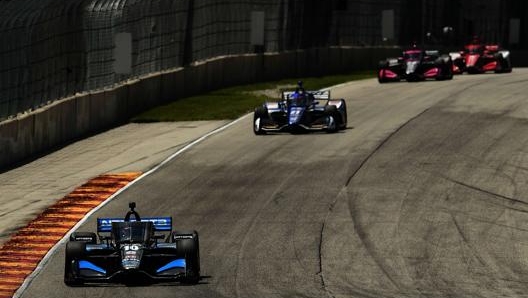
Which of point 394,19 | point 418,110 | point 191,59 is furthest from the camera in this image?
point 394,19

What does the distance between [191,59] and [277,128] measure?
1102 centimetres

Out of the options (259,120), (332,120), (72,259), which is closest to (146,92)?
(259,120)

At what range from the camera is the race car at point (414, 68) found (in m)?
46.0

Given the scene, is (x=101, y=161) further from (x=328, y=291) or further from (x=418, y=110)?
(x=328, y=291)

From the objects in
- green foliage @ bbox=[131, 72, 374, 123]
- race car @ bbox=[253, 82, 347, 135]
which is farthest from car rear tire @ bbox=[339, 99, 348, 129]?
green foliage @ bbox=[131, 72, 374, 123]

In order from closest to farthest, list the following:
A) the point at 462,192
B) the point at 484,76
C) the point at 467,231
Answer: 1. the point at 467,231
2. the point at 462,192
3. the point at 484,76

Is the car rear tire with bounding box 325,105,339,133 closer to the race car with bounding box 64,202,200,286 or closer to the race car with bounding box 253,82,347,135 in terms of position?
the race car with bounding box 253,82,347,135

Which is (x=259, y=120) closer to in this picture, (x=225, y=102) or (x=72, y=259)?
(x=225, y=102)

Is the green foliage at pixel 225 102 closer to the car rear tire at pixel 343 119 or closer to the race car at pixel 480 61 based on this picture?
A: the race car at pixel 480 61

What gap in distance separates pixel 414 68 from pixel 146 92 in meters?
10.7

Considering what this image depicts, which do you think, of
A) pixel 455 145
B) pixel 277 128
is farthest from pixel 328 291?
pixel 277 128

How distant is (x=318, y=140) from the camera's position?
32500 millimetres

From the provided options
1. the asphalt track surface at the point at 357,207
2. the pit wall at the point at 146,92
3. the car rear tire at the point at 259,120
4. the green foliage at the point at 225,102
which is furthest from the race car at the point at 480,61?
the car rear tire at the point at 259,120

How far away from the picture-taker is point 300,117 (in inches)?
1325
